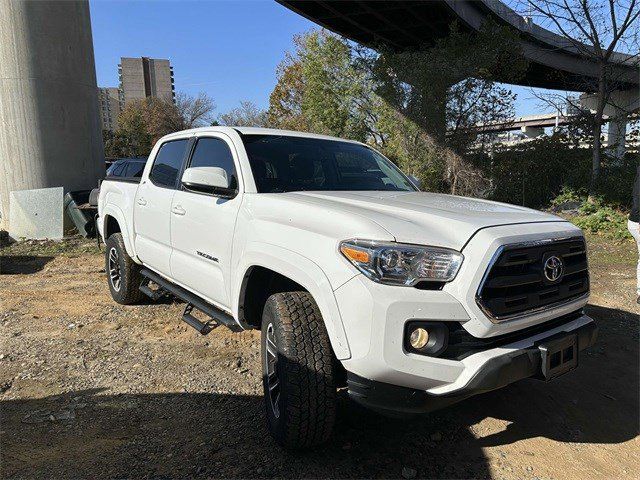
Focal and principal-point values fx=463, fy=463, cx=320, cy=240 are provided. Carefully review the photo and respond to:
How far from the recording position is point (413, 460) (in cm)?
264

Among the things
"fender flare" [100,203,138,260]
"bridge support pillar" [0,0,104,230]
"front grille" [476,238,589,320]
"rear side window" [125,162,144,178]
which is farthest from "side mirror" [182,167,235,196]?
"rear side window" [125,162,144,178]

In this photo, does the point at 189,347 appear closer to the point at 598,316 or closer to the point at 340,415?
the point at 340,415

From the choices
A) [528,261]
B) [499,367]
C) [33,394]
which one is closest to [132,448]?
[33,394]

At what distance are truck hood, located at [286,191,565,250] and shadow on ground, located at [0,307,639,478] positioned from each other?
4.34 feet

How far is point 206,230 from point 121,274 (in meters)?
2.44

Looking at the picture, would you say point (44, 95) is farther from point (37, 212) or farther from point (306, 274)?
point (306, 274)

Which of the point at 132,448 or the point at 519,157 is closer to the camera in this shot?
the point at 132,448

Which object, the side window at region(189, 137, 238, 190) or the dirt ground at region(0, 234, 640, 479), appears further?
the side window at region(189, 137, 238, 190)

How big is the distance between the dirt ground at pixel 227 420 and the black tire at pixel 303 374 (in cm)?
25

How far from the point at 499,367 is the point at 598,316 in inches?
140

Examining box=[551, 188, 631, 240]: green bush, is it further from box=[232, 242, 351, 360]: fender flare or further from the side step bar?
box=[232, 242, 351, 360]: fender flare

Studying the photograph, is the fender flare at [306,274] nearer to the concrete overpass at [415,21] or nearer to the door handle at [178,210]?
the door handle at [178,210]

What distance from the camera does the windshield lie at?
334 centimetres

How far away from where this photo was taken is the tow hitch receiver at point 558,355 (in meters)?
2.34
